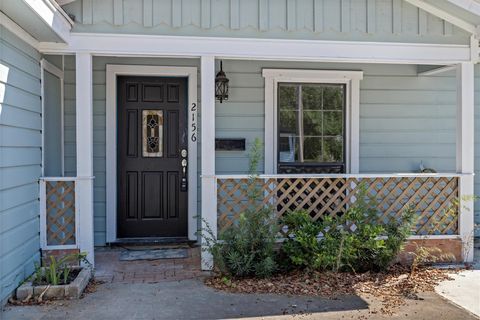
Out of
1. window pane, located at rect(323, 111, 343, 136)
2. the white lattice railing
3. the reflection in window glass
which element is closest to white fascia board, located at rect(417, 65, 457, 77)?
the reflection in window glass

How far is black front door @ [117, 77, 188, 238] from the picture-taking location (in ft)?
19.8

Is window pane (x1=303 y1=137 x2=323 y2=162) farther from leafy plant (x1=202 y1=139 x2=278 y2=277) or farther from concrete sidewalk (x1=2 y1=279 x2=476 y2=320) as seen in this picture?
concrete sidewalk (x1=2 y1=279 x2=476 y2=320)

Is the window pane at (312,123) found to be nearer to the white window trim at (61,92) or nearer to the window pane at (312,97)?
the window pane at (312,97)

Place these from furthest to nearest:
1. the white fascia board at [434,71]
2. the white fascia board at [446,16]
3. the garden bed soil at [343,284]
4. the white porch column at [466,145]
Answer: the white fascia board at [434,71] → the white porch column at [466,145] → the white fascia board at [446,16] → the garden bed soil at [343,284]

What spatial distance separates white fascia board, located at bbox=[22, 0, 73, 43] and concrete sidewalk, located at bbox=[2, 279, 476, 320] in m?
2.28

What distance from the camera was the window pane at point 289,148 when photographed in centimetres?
611

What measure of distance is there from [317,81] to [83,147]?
2.94m

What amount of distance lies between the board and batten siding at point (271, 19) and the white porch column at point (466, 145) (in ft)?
1.35

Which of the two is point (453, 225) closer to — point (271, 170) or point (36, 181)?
point (271, 170)

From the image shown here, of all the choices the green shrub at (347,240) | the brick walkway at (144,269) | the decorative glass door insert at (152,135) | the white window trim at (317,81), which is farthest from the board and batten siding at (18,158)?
the white window trim at (317,81)

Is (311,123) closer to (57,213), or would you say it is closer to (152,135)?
(152,135)

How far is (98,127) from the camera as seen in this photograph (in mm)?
5859

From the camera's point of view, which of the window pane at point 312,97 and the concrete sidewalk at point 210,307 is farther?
the window pane at point 312,97

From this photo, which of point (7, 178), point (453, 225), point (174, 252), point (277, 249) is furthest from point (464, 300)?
point (7, 178)
